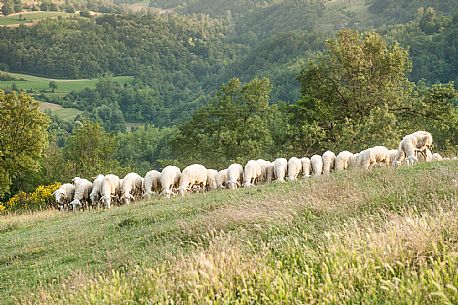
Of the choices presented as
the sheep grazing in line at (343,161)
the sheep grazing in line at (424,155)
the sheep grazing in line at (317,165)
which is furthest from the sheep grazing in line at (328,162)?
the sheep grazing in line at (424,155)

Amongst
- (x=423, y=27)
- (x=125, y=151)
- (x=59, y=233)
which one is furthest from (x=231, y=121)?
(x=423, y=27)

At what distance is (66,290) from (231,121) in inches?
1510

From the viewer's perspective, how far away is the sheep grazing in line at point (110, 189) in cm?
2350

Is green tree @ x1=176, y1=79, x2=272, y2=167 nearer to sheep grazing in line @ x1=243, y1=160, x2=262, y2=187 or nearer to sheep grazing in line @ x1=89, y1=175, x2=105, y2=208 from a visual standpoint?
sheep grazing in line @ x1=243, y1=160, x2=262, y2=187

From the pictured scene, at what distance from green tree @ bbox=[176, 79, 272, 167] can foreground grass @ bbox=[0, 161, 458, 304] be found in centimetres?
2506

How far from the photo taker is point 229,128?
46406 mm

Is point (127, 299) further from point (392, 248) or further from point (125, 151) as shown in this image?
point (125, 151)

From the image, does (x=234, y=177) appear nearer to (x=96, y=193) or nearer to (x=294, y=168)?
(x=294, y=168)

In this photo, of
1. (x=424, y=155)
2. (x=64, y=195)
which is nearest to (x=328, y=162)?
(x=424, y=155)

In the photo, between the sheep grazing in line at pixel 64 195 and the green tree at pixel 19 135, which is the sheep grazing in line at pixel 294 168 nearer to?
the sheep grazing in line at pixel 64 195

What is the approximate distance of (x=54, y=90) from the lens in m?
162

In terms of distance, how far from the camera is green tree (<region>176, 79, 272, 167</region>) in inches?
1671

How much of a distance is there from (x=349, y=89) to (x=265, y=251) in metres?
31.9

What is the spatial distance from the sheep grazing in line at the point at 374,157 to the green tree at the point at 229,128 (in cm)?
1876
